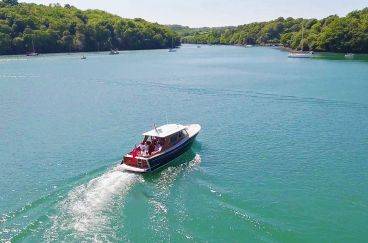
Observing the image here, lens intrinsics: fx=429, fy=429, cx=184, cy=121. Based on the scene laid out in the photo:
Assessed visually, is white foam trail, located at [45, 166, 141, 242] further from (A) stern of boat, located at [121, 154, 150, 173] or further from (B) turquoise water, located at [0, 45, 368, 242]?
(A) stern of boat, located at [121, 154, 150, 173]

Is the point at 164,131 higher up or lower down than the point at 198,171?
higher up

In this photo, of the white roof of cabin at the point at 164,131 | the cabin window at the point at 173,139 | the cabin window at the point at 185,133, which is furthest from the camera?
the cabin window at the point at 185,133

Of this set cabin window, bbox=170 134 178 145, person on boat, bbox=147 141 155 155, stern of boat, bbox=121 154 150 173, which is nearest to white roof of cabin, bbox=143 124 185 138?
cabin window, bbox=170 134 178 145

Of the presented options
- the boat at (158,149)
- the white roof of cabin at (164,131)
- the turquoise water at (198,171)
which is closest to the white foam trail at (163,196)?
the turquoise water at (198,171)

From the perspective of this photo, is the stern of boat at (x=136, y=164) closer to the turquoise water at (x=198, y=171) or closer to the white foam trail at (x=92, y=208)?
the white foam trail at (x=92, y=208)

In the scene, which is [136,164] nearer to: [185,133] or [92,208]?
[92,208]

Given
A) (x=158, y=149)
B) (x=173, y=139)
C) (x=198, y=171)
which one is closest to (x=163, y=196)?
(x=198, y=171)

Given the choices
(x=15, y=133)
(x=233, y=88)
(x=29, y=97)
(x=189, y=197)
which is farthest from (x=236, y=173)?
(x=29, y=97)
